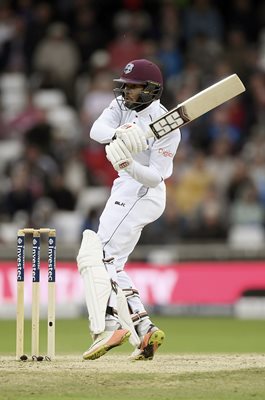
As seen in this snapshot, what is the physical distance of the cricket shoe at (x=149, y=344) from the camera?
7.28 meters

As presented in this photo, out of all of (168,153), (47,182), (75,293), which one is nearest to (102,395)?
(168,153)

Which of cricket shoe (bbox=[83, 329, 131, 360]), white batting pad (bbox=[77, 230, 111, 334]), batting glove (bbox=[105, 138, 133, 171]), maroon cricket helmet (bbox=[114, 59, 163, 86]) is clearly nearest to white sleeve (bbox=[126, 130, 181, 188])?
batting glove (bbox=[105, 138, 133, 171])

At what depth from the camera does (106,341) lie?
688 cm

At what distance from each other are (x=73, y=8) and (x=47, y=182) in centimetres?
299

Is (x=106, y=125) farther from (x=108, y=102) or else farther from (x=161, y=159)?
(x=108, y=102)

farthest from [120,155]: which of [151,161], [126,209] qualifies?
[126,209]

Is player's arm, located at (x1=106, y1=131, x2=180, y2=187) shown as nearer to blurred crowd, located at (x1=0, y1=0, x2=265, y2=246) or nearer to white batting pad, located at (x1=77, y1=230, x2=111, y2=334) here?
white batting pad, located at (x1=77, y1=230, x2=111, y2=334)

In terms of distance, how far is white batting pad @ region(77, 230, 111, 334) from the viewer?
698cm

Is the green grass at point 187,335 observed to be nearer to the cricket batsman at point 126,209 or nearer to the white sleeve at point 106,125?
the cricket batsman at point 126,209

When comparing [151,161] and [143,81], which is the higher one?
[143,81]

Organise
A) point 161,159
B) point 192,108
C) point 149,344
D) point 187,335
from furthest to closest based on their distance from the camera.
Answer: point 187,335 → point 149,344 → point 161,159 → point 192,108

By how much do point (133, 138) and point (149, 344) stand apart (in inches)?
51.9

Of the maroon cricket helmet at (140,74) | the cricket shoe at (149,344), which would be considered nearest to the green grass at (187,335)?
the cricket shoe at (149,344)

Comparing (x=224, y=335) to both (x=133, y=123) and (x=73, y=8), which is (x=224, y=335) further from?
(x=73, y=8)
